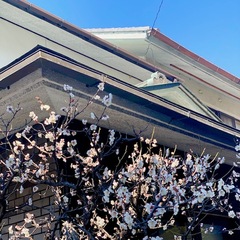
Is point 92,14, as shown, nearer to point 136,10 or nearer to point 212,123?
point 136,10

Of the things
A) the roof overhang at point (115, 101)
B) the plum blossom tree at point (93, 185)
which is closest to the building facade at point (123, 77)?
the roof overhang at point (115, 101)

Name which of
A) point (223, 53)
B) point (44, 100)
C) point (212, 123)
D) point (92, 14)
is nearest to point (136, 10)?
point (92, 14)

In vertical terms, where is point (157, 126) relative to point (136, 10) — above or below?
below

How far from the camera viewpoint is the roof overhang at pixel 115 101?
12.3 ft

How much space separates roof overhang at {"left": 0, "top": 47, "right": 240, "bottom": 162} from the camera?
374 cm

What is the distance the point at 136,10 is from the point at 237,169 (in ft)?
14.3

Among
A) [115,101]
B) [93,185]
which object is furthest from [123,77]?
[93,185]

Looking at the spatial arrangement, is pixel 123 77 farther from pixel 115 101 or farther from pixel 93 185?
pixel 93 185

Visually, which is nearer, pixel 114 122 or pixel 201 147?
pixel 114 122

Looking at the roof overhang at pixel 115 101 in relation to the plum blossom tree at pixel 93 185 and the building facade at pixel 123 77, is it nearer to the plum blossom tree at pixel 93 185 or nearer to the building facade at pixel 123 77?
the building facade at pixel 123 77

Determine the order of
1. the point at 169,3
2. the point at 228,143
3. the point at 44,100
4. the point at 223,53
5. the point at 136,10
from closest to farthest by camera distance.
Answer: the point at 44,100
the point at 228,143
the point at 169,3
the point at 136,10
the point at 223,53

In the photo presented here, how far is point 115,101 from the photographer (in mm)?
4465

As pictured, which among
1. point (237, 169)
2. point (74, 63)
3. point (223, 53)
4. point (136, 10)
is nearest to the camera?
point (74, 63)

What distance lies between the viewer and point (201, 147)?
6230 millimetres
